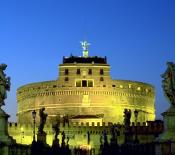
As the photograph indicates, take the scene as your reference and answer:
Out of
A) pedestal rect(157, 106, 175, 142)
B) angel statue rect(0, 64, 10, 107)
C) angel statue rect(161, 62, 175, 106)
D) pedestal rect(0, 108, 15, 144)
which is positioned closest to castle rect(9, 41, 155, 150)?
angel statue rect(0, 64, 10, 107)

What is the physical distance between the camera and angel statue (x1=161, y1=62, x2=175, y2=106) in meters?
19.6

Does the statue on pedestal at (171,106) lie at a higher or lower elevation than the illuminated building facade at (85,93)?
lower

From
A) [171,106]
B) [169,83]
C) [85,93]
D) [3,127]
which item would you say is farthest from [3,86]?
[85,93]

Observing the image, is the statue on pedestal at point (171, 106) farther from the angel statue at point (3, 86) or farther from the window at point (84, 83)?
the window at point (84, 83)

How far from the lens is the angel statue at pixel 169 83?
64.4 feet

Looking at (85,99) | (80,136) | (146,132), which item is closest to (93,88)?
(85,99)

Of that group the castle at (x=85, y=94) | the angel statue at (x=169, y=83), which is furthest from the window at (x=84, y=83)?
the angel statue at (x=169, y=83)

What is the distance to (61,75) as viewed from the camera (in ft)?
371

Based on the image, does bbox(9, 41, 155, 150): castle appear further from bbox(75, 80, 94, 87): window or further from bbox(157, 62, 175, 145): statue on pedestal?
bbox(157, 62, 175, 145): statue on pedestal

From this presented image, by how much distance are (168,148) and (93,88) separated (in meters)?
92.8

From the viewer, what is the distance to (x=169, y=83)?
19.6 meters

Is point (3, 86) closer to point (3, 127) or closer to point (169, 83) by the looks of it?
point (3, 127)

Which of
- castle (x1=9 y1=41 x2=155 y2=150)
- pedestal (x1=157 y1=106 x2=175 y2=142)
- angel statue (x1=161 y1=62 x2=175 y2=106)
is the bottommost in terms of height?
pedestal (x1=157 y1=106 x2=175 y2=142)

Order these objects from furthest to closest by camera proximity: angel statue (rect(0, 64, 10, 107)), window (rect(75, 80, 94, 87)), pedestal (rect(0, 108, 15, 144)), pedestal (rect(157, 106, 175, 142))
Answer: window (rect(75, 80, 94, 87)) → angel statue (rect(0, 64, 10, 107)) → pedestal (rect(0, 108, 15, 144)) → pedestal (rect(157, 106, 175, 142))
